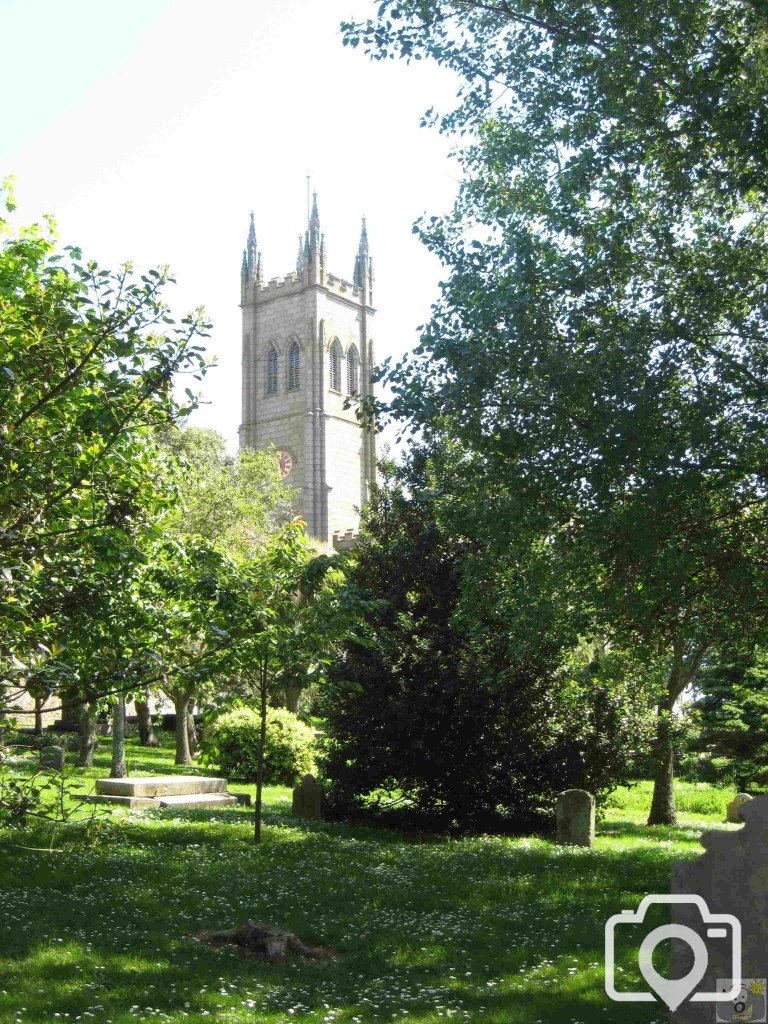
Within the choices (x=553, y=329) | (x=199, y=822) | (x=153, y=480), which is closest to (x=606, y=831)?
(x=199, y=822)

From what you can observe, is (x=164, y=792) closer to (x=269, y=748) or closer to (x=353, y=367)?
(x=269, y=748)

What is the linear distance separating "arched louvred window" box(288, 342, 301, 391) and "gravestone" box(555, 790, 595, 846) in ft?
261

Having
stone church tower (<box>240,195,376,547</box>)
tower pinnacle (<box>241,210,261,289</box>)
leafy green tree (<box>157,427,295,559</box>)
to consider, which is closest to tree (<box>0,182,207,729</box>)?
leafy green tree (<box>157,427,295,559</box>)

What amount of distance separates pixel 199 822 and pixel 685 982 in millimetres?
12529

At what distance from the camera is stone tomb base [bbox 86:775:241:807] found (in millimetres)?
19919

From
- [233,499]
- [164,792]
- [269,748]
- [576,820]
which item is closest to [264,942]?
[576,820]

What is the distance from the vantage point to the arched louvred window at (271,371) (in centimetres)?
9669

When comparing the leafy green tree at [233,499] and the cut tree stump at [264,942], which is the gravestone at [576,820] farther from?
the leafy green tree at [233,499]

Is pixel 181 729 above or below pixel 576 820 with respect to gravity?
above

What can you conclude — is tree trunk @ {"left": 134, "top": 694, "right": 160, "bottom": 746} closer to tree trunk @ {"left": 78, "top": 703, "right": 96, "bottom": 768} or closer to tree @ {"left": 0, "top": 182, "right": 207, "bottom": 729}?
tree trunk @ {"left": 78, "top": 703, "right": 96, "bottom": 768}

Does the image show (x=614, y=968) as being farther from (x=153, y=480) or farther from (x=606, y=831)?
(x=606, y=831)

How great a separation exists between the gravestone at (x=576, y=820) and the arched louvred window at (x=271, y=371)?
8189 cm

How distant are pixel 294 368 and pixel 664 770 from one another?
255ft

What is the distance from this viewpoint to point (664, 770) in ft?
70.8
